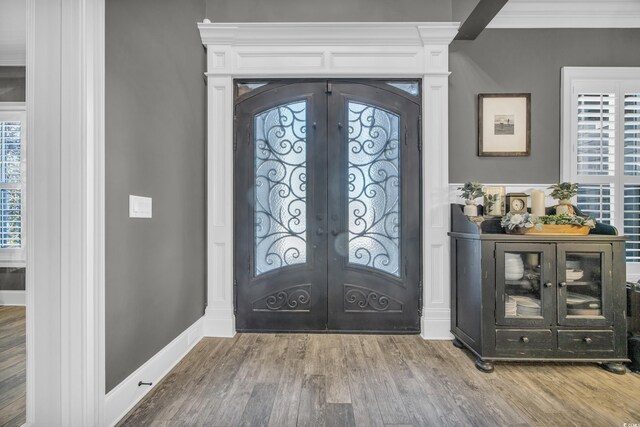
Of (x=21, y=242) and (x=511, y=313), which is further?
(x=511, y=313)

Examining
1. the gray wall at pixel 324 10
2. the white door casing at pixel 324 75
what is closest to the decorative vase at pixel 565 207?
the white door casing at pixel 324 75

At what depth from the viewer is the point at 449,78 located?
2.92 m

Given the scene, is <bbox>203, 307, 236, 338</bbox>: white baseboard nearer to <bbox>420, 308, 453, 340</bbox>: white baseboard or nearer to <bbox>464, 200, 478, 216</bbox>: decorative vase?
<bbox>420, 308, 453, 340</bbox>: white baseboard

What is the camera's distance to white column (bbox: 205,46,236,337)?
2855mm

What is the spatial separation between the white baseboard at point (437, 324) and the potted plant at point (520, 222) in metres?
0.89

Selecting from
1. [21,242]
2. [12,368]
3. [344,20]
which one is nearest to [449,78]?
[344,20]

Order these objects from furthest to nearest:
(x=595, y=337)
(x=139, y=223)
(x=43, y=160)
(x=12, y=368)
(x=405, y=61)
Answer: (x=405, y=61) → (x=595, y=337) → (x=139, y=223) → (x=12, y=368) → (x=43, y=160)

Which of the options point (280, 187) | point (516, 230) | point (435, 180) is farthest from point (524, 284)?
point (280, 187)

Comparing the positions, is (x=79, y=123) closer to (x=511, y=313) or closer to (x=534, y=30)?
(x=511, y=313)

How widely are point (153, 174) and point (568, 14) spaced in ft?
11.9

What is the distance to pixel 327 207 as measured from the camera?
288cm

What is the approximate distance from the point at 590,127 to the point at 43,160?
12.7 feet

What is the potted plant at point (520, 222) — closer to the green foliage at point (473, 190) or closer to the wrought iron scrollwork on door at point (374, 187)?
the green foliage at point (473, 190)

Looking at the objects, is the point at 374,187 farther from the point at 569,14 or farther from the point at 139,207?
the point at 569,14
